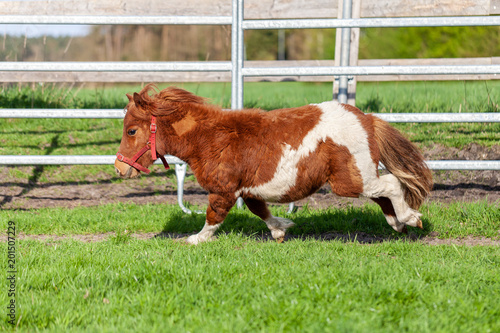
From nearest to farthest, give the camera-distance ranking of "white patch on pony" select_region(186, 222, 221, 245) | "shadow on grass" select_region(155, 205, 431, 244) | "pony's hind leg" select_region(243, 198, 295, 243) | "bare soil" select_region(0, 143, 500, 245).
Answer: "white patch on pony" select_region(186, 222, 221, 245)
"pony's hind leg" select_region(243, 198, 295, 243)
"shadow on grass" select_region(155, 205, 431, 244)
"bare soil" select_region(0, 143, 500, 245)

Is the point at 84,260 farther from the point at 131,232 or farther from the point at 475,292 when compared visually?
the point at 475,292

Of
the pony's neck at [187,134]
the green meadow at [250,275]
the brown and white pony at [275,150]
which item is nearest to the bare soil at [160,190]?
the green meadow at [250,275]

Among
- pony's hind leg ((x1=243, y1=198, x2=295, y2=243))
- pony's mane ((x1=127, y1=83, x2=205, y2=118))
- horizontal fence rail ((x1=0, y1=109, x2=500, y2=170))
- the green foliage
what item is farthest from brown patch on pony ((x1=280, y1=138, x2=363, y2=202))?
the green foliage

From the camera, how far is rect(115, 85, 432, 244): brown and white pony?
11.7ft

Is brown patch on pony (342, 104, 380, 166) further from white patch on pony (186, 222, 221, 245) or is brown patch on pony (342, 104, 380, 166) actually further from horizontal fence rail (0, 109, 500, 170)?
white patch on pony (186, 222, 221, 245)

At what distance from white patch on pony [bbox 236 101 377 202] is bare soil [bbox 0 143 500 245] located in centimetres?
158

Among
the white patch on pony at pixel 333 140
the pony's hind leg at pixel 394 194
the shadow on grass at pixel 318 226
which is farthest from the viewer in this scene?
the shadow on grass at pixel 318 226

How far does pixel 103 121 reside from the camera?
7.33m

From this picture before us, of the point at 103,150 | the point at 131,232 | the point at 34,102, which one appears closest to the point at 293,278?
the point at 131,232

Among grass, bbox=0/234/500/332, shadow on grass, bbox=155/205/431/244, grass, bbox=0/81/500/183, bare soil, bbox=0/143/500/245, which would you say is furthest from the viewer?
grass, bbox=0/81/500/183

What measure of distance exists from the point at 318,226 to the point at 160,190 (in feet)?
7.19

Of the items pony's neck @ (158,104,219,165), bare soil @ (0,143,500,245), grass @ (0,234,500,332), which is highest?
pony's neck @ (158,104,219,165)

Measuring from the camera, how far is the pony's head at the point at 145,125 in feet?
12.1

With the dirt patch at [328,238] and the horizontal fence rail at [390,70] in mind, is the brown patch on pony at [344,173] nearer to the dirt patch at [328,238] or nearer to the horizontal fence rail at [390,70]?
the dirt patch at [328,238]
